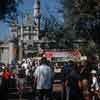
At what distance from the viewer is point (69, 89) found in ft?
44.7

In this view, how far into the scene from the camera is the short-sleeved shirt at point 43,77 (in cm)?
1314

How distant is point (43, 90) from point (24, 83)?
33.1 feet

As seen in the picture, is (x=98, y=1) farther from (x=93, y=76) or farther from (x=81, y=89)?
(x=81, y=89)

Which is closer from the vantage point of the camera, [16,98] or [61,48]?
[16,98]

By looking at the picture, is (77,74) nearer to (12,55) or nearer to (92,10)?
(92,10)

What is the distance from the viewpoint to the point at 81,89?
13.3 metres

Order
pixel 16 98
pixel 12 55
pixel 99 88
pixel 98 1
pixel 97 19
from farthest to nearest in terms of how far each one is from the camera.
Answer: pixel 12 55
pixel 97 19
pixel 98 1
pixel 16 98
pixel 99 88

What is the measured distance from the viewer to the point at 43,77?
43.2 ft

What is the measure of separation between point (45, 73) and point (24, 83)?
10075 millimetres

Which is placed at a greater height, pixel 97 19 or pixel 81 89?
pixel 97 19

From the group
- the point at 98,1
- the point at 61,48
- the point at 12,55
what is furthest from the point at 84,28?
the point at 61,48

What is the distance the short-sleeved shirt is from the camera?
1314cm

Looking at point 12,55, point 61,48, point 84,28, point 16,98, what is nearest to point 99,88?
point 16,98

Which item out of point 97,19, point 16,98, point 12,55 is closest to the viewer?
point 16,98
